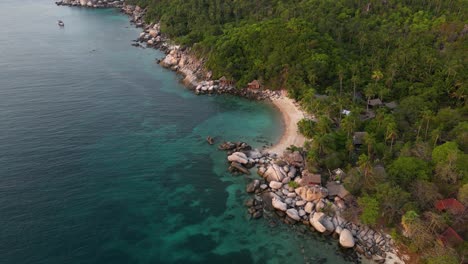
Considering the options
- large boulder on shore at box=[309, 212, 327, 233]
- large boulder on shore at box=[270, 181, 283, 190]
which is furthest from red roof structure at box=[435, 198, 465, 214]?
large boulder on shore at box=[270, 181, 283, 190]

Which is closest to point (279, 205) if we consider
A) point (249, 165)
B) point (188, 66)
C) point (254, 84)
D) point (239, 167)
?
point (239, 167)

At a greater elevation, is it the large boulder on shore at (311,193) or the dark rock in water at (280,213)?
the large boulder on shore at (311,193)

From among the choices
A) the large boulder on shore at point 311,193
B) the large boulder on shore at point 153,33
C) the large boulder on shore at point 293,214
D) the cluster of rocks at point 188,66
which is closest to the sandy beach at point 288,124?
the cluster of rocks at point 188,66

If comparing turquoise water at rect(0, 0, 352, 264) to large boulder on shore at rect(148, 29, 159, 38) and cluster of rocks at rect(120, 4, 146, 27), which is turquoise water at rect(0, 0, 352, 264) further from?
cluster of rocks at rect(120, 4, 146, 27)

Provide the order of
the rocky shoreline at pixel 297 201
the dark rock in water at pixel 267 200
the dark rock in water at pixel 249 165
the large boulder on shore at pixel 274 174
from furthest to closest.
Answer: the dark rock in water at pixel 249 165, the large boulder on shore at pixel 274 174, the dark rock in water at pixel 267 200, the rocky shoreline at pixel 297 201

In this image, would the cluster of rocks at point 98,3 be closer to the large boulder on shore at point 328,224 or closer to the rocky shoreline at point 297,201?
the rocky shoreline at point 297,201

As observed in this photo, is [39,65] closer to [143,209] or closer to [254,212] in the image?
[143,209]

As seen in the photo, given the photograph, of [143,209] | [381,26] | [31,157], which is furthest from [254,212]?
[381,26]
